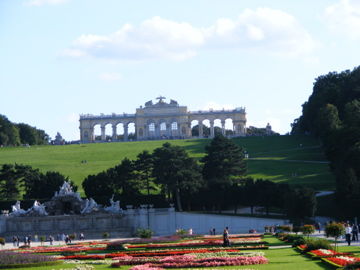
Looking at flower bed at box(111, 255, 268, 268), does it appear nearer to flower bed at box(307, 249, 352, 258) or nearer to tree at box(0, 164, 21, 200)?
flower bed at box(307, 249, 352, 258)

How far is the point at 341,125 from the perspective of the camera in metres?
68.6

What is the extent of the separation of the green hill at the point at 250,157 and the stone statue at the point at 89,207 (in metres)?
13.9

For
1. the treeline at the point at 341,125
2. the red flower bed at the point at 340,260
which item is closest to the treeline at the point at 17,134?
the treeline at the point at 341,125

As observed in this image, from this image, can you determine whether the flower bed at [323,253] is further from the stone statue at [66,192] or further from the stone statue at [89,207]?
the stone statue at [66,192]

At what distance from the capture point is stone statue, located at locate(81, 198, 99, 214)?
62.5m

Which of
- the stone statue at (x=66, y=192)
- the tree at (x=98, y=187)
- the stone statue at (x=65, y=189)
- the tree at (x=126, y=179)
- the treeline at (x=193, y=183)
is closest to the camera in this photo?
the treeline at (x=193, y=183)

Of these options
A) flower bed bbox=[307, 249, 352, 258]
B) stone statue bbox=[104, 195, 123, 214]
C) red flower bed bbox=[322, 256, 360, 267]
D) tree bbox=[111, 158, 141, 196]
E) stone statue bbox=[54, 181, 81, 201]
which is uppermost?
tree bbox=[111, 158, 141, 196]

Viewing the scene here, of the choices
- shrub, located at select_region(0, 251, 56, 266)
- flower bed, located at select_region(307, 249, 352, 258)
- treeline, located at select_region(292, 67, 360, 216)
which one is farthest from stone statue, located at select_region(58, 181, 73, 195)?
flower bed, located at select_region(307, 249, 352, 258)

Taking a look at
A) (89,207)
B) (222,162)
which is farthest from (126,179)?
(222,162)

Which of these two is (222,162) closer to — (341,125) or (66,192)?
(341,125)

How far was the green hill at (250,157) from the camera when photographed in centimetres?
7616

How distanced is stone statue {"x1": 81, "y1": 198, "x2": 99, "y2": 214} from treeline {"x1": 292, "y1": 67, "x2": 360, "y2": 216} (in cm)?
1693

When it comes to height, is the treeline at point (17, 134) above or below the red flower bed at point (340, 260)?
above

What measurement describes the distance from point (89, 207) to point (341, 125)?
20.7 metres
